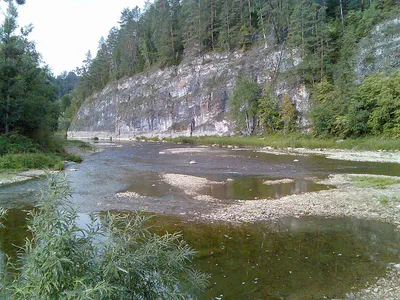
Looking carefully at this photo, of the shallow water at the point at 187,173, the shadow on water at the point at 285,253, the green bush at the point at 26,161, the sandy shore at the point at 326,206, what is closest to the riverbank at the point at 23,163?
the green bush at the point at 26,161

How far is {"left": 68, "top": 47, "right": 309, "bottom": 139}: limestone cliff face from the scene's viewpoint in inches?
2438

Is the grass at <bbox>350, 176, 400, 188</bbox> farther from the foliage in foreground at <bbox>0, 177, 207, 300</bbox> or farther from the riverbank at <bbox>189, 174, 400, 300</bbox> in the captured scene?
the foliage in foreground at <bbox>0, 177, 207, 300</bbox>

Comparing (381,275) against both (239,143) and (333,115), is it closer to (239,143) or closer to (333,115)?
(333,115)

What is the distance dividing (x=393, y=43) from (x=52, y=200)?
50814 mm

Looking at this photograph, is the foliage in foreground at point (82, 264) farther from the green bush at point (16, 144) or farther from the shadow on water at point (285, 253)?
the green bush at point (16, 144)

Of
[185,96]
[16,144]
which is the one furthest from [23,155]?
[185,96]

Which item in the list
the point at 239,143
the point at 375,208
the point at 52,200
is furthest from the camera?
the point at 239,143

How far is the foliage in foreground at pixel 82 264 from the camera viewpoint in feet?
10.2

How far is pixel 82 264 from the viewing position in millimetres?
3406

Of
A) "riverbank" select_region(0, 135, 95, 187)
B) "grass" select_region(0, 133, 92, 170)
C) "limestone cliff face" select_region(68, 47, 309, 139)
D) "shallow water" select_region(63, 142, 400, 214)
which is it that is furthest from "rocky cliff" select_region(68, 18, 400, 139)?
"riverbank" select_region(0, 135, 95, 187)

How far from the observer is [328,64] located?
50.3 m

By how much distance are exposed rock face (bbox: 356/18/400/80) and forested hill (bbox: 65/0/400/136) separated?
154mm

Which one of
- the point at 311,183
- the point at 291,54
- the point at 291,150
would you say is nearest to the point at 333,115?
the point at 291,150

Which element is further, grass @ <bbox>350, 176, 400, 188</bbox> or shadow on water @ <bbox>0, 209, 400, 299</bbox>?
grass @ <bbox>350, 176, 400, 188</bbox>
